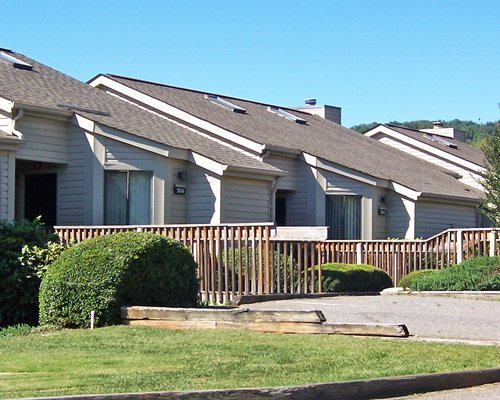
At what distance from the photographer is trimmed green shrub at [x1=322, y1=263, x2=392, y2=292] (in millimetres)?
24812

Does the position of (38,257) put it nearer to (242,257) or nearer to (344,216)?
(242,257)

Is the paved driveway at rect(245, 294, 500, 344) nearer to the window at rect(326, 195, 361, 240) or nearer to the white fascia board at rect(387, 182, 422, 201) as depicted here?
the window at rect(326, 195, 361, 240)

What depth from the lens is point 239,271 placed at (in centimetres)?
2103

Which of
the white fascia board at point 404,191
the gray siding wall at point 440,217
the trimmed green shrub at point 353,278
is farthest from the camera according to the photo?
the gray siding wall at point 440,217

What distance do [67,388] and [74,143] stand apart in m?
17.7

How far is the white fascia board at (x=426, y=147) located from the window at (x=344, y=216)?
14.1 meters

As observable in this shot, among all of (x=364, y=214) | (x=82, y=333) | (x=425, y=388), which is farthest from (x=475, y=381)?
(x=364, y=214)

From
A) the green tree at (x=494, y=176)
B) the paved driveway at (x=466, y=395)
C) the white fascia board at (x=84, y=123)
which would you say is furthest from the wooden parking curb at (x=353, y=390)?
the green tree at (x=494, y=176)

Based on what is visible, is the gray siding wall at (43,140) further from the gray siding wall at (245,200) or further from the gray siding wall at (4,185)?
the gray siding wall at (245,200)

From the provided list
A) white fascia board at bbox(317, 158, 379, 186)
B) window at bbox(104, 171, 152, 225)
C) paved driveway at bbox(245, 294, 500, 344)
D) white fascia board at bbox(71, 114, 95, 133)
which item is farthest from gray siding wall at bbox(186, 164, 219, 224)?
white fascia board at bbox(317, 158, 379, 186)

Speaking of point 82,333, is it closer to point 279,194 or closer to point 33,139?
point 33,139

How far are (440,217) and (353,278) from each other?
40.9 ft

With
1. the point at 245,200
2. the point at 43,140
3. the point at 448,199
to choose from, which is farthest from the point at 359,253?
the point at 43,140

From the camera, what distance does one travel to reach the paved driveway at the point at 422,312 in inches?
605
